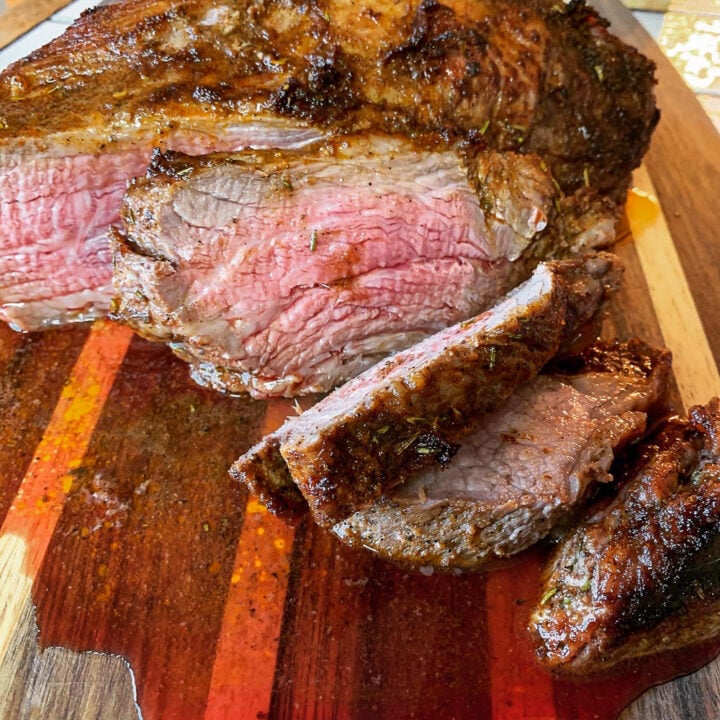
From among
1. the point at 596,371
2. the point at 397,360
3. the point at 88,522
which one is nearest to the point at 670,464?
the point at 596,371

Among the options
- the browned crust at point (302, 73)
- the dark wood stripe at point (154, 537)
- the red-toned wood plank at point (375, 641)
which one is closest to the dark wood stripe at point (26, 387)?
the dark wood stripe at point (154, 537)

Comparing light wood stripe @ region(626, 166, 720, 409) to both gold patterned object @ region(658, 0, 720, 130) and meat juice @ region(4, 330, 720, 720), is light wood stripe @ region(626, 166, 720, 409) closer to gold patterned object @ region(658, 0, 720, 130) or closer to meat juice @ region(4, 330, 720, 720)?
meat juice @ region(4, 330, 720, 720)

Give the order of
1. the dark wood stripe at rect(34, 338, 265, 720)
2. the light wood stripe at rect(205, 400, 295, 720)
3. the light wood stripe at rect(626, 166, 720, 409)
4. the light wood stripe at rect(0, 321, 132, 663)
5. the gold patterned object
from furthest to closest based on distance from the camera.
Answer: the gold patterned object < the light wood stripe at rect(626, 166, 720, 409) < the light wood stripe at rect(0, 321, 132, 663) < the dark wood stripe at rect(34, 338, 265, 720) < the light wood stripe at rect(205, 400, 295, 720)

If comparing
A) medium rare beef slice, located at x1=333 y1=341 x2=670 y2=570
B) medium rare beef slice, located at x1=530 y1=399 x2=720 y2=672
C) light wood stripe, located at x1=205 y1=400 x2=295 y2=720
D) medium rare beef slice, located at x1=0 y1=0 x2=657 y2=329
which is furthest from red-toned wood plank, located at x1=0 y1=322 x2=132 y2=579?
medium rare beef slice, located at x1=530 y1=399 x2=720 y2=672

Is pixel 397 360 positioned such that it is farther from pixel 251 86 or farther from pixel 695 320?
pixel 695 320

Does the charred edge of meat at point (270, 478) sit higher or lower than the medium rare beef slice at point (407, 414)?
lower

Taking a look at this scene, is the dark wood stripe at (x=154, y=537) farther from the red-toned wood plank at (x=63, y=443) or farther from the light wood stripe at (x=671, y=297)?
the light wood stripe at (x=671, y=297)
